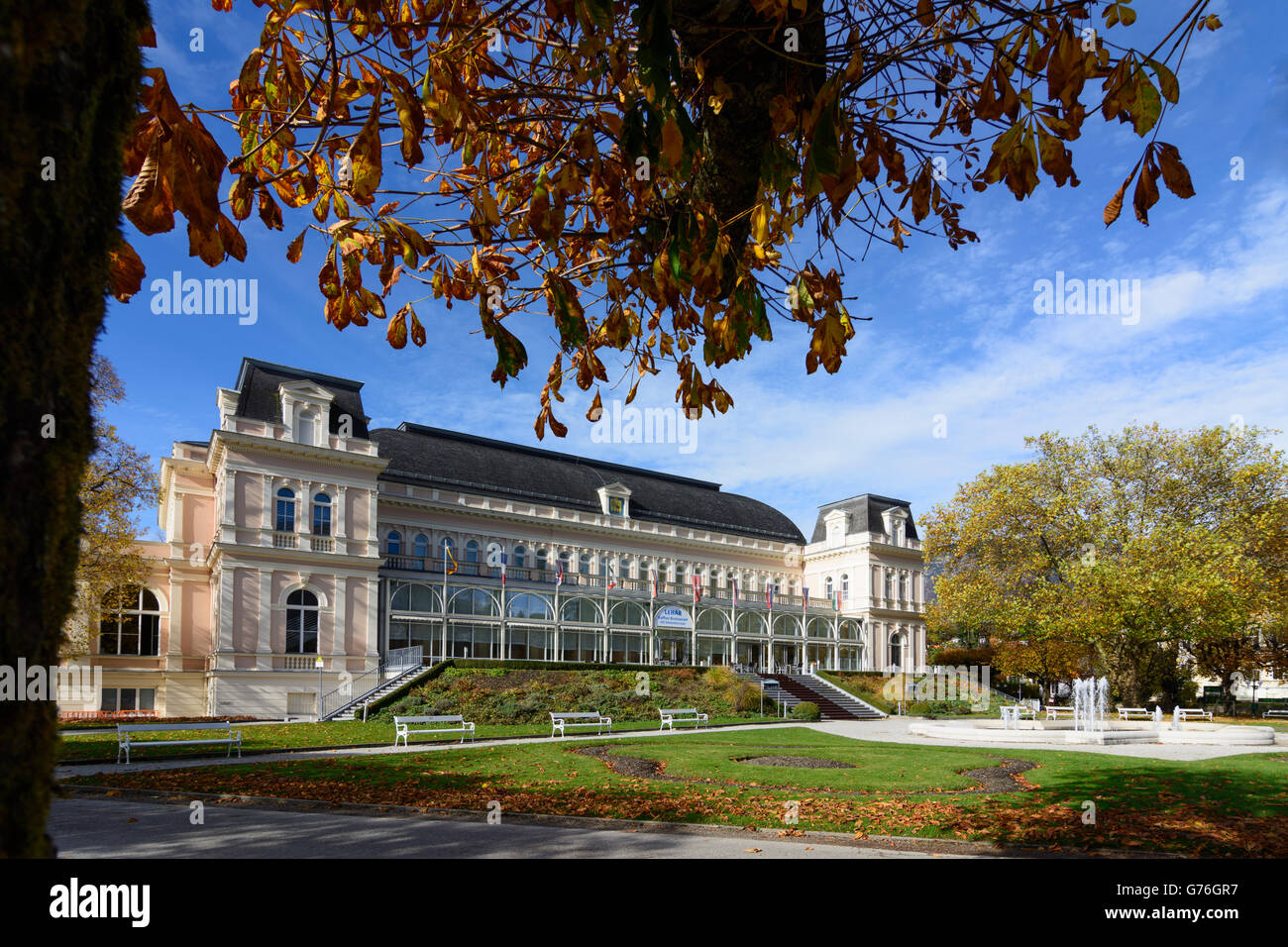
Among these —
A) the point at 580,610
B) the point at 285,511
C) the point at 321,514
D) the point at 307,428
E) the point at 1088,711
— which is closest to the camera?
the point at 1088,711

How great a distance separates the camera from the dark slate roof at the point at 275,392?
3691 cm

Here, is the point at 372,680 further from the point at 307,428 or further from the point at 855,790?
the point at 855,790

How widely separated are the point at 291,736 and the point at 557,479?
30.7m

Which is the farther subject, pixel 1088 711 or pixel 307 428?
pixel 307 428

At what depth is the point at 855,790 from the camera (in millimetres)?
11531

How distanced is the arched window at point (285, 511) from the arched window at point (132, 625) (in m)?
5.76

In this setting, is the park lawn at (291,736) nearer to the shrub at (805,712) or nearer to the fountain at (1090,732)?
the shrub at (805,712)

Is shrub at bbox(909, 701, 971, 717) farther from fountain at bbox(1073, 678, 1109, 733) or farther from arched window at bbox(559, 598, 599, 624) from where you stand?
arched window at bbox(559, 598, 599, 624)

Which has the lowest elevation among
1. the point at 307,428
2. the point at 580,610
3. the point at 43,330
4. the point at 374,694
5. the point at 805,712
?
the point at 805,712

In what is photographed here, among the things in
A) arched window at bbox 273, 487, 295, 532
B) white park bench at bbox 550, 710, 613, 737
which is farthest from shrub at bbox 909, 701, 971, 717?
arched window at bbox 273, 487, 295, 532

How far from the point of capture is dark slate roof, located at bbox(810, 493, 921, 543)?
58781mm

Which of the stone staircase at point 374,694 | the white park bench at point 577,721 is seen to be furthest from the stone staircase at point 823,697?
the stone staircase at point 374,694

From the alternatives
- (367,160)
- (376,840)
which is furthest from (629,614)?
(367,160)
